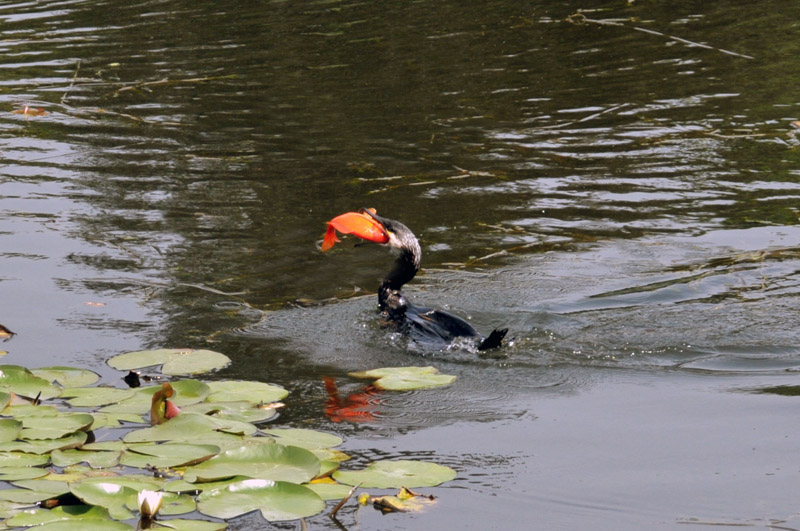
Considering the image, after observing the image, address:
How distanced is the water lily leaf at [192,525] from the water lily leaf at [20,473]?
62 cm

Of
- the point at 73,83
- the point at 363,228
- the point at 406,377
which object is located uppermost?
the point at 73,83

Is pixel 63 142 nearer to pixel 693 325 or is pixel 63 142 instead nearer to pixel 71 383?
pixel 71 383

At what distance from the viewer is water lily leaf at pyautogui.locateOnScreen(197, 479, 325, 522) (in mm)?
3988

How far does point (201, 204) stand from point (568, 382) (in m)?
4.13

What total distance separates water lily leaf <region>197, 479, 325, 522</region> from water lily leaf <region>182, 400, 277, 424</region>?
30.7 inches

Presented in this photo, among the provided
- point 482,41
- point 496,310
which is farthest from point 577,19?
point 496,310

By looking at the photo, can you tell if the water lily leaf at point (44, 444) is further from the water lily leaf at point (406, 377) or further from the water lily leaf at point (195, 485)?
the water lily leaf at point (406, 377)

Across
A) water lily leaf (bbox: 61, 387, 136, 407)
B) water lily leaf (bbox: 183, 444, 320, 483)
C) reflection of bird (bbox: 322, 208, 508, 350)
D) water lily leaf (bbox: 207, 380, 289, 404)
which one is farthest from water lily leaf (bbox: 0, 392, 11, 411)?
reflection of bird (bbox: 322, 208, 508, 350)

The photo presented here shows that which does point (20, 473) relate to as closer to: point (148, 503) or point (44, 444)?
point (44, 444)

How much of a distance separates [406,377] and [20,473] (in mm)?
2114

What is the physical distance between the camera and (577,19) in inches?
592

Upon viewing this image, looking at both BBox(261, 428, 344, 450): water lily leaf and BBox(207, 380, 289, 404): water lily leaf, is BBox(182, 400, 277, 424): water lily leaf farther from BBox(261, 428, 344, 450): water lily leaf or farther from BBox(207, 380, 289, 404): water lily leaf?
BBox(261, 428, 344, 450): water lily leaf

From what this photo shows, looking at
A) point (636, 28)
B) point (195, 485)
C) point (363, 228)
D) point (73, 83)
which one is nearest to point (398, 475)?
point (195, 485)

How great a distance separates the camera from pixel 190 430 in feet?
15.1
